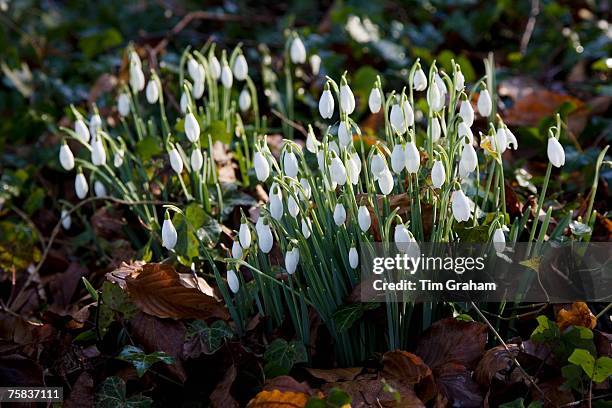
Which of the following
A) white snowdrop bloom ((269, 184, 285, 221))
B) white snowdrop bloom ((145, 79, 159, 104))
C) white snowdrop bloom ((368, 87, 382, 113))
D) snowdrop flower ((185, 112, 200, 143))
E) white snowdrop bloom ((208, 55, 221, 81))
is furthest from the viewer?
white snowdrop bloom ((208, 55, 221, 81))

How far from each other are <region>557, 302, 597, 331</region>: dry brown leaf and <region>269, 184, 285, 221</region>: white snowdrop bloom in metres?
0.62

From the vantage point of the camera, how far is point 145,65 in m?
3.14

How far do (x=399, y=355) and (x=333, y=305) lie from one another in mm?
204

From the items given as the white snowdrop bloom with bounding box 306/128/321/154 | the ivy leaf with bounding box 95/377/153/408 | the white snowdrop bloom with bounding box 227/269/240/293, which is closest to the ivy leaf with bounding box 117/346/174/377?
the ivy leaf with bounding box 95/377/153/408

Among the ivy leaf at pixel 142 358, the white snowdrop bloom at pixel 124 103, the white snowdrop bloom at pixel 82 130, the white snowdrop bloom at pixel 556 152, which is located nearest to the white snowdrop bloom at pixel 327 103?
the white snowdrop bloom at pixel 556 152

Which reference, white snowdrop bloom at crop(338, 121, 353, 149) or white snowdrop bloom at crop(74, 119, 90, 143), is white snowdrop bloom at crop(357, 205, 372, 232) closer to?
white snowdrop bloom at crop(338, 121, 353, 149)

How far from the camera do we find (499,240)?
5.46 ft

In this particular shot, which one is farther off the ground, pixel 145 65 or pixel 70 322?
pixel 145 65

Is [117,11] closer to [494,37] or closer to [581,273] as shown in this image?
[494,37]

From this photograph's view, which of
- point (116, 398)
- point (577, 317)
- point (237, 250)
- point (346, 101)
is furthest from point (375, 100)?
point (116, 398)

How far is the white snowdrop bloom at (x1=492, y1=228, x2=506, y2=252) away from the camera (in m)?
1.65

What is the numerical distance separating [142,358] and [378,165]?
24.0 inches

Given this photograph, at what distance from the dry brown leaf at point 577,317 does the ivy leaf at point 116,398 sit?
855 mm

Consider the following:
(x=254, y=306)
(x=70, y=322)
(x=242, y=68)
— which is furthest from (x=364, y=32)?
(x=70, y=322)
